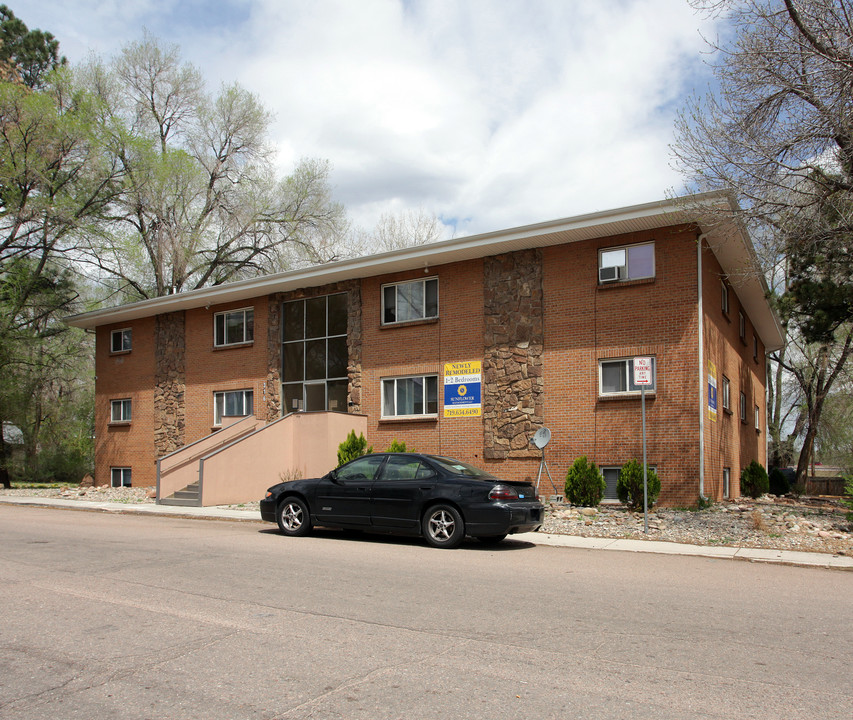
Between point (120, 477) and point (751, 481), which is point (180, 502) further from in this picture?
point (751, 481)

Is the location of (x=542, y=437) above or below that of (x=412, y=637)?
above

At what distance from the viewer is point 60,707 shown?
423cm

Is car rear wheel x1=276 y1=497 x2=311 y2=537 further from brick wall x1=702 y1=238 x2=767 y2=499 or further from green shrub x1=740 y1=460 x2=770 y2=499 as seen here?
green shrub x1=740 y1=460 x2=770 y2=499

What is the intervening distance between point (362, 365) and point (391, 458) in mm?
10388

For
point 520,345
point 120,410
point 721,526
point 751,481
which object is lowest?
point 751,481

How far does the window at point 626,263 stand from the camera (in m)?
17.6

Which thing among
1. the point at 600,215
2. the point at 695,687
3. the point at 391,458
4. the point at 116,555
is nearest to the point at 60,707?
the point at 695,687

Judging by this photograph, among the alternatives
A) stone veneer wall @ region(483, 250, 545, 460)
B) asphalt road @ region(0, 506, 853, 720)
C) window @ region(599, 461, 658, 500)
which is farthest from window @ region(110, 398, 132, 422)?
asphalt road @ region(0, 506, 853, 720)

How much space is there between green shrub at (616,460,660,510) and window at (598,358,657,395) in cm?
209

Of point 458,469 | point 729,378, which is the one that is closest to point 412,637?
point 458,469

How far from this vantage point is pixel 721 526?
13.7 metres

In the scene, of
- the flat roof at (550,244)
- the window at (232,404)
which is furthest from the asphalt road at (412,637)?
the window at (232,404)

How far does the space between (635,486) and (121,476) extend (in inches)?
807

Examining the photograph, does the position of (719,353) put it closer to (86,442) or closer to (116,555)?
(116,555)
